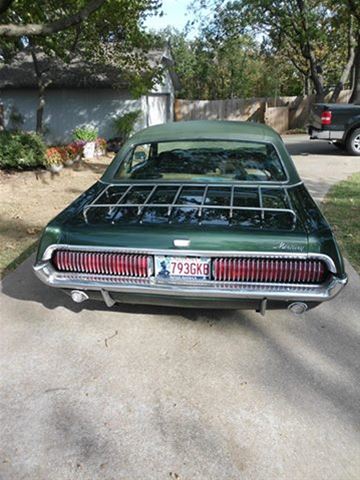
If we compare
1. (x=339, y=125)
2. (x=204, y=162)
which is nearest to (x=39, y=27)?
(x=204, y=162)

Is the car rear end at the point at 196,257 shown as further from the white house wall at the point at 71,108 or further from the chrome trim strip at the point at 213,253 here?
the white house wall at the point at 71,108

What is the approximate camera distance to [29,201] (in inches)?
293

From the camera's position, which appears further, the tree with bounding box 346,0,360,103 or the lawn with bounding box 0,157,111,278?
the tree with bounding box 346,0,360,103

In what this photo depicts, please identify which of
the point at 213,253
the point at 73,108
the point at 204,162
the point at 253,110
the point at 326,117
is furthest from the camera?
the point at 253,110

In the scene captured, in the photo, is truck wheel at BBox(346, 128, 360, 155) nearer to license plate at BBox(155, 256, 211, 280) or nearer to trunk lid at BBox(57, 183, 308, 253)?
trunk lid at BBox(57, 183, 308, 253)

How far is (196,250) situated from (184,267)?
0.53 feet

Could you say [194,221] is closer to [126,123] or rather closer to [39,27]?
[39,27]

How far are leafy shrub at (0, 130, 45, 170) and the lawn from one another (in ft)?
0.71

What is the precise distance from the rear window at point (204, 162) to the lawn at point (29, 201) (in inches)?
77.5

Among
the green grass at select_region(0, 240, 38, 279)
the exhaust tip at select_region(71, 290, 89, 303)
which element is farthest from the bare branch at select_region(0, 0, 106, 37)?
the exhaust tip at select_region(71, 290, 89, 303)

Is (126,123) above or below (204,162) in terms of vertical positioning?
below

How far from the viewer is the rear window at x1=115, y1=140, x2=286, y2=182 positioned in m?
3.69

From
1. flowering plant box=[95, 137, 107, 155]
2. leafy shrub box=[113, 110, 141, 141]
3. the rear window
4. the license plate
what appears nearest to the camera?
the license plate

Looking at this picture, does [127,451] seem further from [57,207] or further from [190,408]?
[57,207]
